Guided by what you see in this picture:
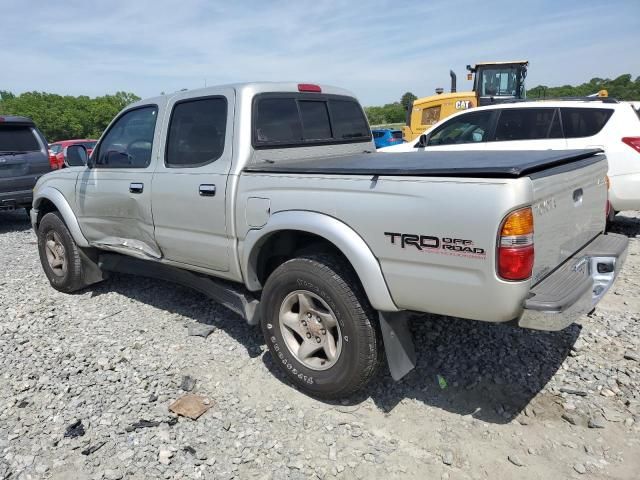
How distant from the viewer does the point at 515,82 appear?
44.9 ft

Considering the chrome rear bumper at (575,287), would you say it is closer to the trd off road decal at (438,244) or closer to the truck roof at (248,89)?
the trd off road decal at (438,244)

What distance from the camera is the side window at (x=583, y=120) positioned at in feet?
21.8

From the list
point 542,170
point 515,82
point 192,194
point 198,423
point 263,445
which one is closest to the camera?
point 542,170

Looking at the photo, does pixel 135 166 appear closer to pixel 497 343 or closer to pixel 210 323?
pixel 210 323

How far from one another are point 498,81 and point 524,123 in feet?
23.7

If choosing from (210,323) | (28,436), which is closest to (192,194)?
(210,323)

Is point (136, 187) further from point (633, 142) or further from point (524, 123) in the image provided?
point (633, 142)

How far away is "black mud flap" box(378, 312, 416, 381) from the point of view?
2.81 meters

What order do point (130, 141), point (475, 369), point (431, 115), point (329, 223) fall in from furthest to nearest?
point (431, 115) < point (130, 141) < point (475, 369) < point (329, 223)

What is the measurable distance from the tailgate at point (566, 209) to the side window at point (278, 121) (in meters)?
1.92

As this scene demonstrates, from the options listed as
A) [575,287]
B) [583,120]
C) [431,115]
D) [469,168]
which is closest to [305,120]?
[469,168]

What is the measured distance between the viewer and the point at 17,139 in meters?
8.81

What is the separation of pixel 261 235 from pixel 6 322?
298cm

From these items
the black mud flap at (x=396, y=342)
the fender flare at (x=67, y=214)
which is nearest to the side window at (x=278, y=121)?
the black mud flap at (x=396, y=342)
